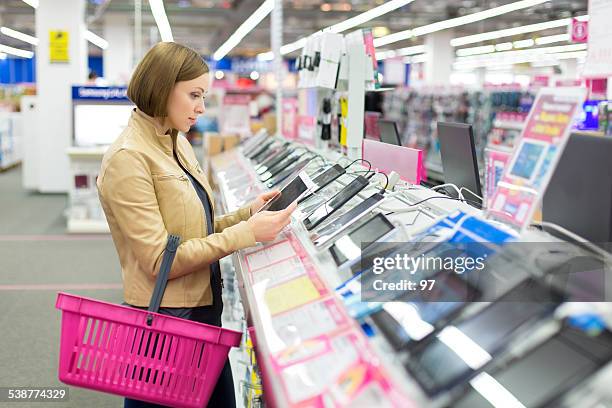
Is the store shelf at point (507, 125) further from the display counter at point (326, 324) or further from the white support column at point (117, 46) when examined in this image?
the white support column at point (117, 46)

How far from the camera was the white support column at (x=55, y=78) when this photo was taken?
1073cm

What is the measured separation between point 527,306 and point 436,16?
21.3 meters

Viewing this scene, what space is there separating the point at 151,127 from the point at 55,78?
9300mm

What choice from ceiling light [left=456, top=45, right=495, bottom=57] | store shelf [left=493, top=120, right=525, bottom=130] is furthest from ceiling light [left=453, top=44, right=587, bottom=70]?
store shelf [left=493, top=120, right=525, bottom=130]

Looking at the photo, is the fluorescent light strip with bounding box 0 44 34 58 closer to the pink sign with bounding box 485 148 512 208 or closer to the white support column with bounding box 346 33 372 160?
the white support column with bounding box 346 33 372 160

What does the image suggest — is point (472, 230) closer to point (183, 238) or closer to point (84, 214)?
point (183, 238)

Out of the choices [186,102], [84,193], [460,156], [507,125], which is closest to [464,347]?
[186,102]

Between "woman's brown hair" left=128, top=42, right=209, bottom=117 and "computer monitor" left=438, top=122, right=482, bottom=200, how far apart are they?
1.26 meters

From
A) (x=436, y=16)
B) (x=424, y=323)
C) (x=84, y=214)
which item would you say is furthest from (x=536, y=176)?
(x=436, y=16)

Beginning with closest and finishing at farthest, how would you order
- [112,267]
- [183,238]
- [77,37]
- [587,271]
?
1. [587,271]
2. [183,238]
3. [112,267]
4. [77,37]

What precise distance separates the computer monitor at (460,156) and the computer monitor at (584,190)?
0.97 m

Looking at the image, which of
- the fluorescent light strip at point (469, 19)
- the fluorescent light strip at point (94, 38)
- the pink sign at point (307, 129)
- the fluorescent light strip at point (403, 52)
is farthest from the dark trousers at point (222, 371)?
the fluorescent light strip at point (403, 52)

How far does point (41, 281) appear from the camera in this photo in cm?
606

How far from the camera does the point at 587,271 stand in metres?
1.60
